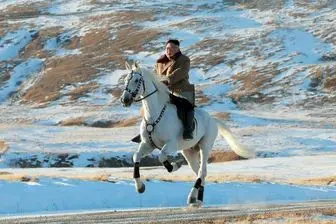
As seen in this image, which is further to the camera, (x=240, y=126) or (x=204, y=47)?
(x=204, y=47)

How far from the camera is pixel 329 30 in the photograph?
148 meters

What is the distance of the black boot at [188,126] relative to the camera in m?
17.5

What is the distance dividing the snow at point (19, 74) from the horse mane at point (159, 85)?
117292 mm

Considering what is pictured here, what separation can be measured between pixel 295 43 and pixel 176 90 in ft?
417

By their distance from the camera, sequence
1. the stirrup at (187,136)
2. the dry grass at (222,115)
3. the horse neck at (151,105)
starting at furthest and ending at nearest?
1. the dry grass at (222,115)
2. the stirrup at (187,136)
3. the horse neck at (151,105)

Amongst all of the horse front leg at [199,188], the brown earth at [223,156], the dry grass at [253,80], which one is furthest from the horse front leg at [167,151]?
the dry grass at [253,80]

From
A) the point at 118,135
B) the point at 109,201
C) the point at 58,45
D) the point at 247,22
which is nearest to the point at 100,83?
the point at 58,45

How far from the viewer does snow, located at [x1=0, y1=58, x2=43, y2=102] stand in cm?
13625

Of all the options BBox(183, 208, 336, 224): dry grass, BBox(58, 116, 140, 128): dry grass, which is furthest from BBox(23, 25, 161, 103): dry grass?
BBox(183, 208, 336, 224): dry grass

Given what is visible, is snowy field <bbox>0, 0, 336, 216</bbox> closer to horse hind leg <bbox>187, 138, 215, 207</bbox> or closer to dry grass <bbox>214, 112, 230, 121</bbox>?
dry grass <bbox>214, 112, 230, 121</bbox>

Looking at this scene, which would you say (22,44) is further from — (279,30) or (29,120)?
(29,120)

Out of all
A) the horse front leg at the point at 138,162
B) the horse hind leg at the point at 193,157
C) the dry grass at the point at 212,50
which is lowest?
the dry grass at the point at 212,50

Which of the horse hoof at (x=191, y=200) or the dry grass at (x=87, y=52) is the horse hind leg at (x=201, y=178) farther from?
the dry grass at (x=87, y=52)

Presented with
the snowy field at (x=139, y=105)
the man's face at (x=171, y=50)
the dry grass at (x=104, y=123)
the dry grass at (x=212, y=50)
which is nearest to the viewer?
the man's face at (x=171, y=50)
